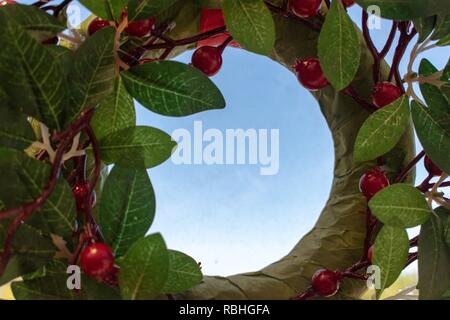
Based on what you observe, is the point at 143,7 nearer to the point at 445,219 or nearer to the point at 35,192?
the point at 35,192

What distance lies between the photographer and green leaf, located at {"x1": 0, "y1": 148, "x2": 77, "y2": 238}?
1.26 feet

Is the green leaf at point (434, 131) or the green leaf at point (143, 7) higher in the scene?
the green leaf at point (143, 7)

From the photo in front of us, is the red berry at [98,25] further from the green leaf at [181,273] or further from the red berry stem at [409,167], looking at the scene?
the red berry stem at [409,167]

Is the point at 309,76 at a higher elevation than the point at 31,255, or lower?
higher

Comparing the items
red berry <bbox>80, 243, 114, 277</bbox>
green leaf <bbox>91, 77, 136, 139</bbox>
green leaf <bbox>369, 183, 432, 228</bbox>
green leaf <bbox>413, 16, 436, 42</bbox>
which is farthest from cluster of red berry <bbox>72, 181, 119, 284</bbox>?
green leaf <bbox>413, 16, 436, 42</bbox>

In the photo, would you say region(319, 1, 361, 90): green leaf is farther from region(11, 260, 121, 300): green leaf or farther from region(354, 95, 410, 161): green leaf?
region(11, 260, 121, 300): green leaf

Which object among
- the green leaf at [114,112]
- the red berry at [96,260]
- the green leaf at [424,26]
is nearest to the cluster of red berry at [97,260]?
the red berry at [96,260]

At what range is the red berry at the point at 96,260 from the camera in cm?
39

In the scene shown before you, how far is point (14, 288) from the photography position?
16.7 inches

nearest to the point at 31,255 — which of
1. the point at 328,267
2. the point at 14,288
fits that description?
the point at 14,288

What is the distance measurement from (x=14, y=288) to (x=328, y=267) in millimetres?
276

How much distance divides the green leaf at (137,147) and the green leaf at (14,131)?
0.18 ft

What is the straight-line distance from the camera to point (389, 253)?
473 mm
